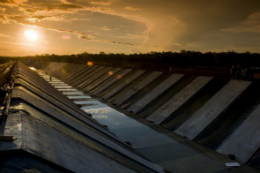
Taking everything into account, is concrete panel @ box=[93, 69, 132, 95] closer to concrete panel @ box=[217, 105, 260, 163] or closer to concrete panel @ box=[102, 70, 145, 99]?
concrete panel @ box=[102, 70, 145, 99]

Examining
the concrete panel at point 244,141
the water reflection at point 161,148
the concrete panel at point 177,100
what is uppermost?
the concrete panel at point 177,100

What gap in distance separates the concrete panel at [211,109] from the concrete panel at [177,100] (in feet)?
7.29

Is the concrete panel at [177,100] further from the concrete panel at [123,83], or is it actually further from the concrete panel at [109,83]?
the concrete panel at [109,83]

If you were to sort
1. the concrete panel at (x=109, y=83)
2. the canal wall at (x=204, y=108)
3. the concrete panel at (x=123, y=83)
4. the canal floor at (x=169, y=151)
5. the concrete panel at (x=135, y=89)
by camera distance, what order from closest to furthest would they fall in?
1. the canal floor at (x=169, y=151)
2. the canal wall at (x=204, y=108)
3. the concrete panel at (x=135, y=89)
4. the concrete panel at (x=123, y=83)
5. the concrete panel at (x=109, y=83)

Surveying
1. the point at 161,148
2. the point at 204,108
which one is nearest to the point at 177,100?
the point at 204,108

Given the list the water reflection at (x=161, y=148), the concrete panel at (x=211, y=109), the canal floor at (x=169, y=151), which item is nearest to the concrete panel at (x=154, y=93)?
the water reflection at (x=161, y=148)

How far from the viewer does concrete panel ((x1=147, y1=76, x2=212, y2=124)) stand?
17406mm

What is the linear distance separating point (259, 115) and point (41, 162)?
13.7 m

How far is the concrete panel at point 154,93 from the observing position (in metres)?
20.7

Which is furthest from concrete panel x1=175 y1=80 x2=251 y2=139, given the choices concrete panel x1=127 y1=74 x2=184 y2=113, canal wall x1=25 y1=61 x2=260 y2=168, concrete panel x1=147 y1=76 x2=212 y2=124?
concrete panel x1=127 y1=74 x2=184 y2=113

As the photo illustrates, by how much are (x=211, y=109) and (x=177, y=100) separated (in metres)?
3.78

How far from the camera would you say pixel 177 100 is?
18.7 m

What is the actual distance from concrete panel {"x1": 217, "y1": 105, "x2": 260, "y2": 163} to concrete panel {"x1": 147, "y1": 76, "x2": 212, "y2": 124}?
19.0 feet

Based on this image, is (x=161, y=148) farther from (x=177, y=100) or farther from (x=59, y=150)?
(x=59, y=150)
